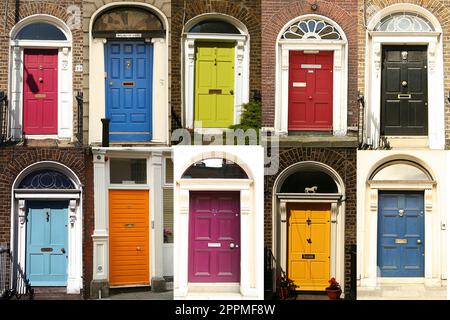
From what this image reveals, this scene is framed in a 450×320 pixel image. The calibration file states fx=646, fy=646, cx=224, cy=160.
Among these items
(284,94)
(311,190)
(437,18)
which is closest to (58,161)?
(284,94)

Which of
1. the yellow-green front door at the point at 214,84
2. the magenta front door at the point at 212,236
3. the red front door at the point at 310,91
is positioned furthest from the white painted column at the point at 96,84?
the red front door at the point at 310,91

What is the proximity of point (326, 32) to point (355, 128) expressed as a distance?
2.72 feet

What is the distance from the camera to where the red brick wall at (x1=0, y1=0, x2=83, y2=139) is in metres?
5.19

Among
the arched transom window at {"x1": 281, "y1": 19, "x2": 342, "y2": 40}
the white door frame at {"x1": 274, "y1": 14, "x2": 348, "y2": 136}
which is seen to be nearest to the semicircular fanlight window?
the white door frame at {"x1": 274, "y1": 14, "x2": 348, "y2": 136}

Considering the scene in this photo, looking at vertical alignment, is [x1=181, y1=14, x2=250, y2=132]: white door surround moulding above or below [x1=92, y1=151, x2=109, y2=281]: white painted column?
above

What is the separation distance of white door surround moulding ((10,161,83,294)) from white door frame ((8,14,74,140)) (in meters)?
0.32

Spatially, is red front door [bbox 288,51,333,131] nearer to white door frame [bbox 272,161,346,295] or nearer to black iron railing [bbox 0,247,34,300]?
white door frame [bbox 272,161,346,295]

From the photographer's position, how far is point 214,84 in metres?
5.11

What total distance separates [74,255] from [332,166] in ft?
7.07

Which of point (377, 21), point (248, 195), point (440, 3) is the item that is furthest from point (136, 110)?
point (440, 3)

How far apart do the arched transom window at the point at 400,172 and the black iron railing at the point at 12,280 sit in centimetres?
284

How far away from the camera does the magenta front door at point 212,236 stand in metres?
5.10

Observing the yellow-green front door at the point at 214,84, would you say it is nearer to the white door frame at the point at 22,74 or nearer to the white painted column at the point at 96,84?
the white painted column at the point at 96,84
